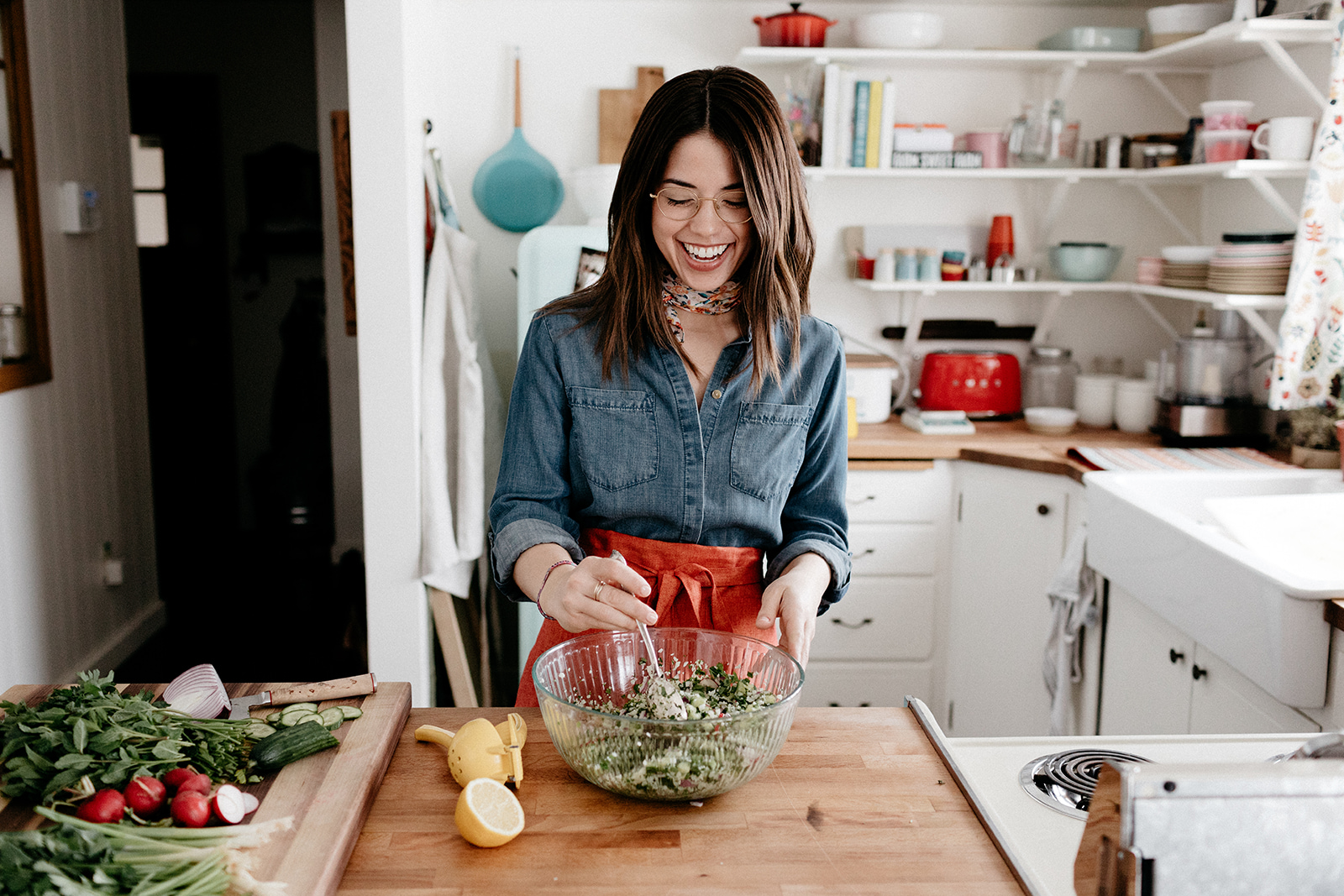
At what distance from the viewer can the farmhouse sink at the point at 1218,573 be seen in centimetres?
173

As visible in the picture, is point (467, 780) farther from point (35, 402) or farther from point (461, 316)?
point (35, 402)

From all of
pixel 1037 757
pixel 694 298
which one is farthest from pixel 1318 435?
pixel 694 298

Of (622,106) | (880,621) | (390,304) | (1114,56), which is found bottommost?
(880,621)

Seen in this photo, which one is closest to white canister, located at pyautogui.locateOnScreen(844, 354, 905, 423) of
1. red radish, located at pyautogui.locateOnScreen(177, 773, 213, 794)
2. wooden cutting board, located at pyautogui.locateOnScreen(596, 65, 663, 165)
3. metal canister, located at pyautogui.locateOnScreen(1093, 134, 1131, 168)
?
metal canister, located at pyautogui.locateOnScreen(1093, 134, 1131, 168)

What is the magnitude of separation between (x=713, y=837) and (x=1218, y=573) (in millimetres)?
1260

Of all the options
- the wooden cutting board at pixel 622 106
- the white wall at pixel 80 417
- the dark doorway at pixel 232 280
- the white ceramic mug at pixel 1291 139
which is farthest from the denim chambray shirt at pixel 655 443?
the dark doorway at pixel 232 280

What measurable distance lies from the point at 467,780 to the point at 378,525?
1768 mm

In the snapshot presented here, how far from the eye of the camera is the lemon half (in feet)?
3.38

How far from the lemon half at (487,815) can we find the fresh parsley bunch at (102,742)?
0.25 m

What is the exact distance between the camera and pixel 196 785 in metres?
1.05

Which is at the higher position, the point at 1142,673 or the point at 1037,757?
the point at 1037,757

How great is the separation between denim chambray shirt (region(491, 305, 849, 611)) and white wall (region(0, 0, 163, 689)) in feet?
7.25

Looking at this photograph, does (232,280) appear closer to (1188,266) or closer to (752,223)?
(1188,266)

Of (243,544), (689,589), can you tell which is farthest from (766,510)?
(243,544)
